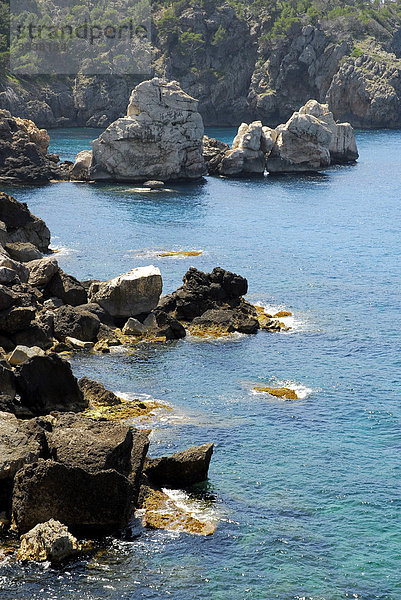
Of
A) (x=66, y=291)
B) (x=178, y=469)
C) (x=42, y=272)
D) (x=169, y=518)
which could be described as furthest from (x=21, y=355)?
(x=169, y=518)

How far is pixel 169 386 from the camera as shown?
4212 cm

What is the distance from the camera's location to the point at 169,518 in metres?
28.1

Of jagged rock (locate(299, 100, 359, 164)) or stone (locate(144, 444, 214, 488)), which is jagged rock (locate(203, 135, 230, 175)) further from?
stone (locate(144, 444, 214, 488))

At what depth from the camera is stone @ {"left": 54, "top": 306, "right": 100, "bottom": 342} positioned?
47.8 metres

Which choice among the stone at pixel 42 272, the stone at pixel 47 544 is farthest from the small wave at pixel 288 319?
the stone at pixel 47 544

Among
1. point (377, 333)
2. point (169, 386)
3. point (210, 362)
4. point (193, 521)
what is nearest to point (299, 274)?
point (377, 333)

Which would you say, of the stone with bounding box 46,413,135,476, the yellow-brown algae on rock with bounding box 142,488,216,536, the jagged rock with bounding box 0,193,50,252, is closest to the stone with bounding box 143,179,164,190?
the jagged rock with bounding box 0,193,50,252

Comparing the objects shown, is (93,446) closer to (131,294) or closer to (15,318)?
(15,318)

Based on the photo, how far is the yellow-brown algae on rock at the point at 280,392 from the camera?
41.4 meters

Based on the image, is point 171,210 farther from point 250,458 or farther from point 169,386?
point 250,458

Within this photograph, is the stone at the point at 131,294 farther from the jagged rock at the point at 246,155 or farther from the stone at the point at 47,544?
the jagged rock at the point at 246,155

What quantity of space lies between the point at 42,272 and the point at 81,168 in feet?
219

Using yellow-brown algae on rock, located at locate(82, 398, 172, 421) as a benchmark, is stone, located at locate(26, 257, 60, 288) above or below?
above

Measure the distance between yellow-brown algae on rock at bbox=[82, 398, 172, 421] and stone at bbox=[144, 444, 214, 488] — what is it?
549cm
